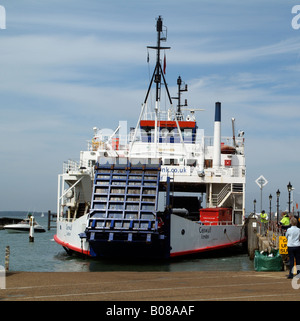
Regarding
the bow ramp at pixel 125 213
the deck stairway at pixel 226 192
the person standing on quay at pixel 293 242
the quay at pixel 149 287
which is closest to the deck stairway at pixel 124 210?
→ the bow ramp at pixel 125 213

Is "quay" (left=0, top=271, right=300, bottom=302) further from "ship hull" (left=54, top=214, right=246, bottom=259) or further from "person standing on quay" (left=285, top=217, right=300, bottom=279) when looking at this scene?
"ship hull" (left=54, top=214, right=246, bottom=259)

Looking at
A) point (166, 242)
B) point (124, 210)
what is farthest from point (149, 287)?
point (166, 242)

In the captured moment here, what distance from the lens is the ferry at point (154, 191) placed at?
23.0m

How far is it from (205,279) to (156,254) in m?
10.4


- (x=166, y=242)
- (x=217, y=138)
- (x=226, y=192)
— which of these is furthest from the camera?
(x=217, y=138)

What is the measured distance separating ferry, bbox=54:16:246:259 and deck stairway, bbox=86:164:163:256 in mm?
41

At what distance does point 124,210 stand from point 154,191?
1.66 m

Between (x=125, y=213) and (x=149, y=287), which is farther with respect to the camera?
(x=125, y=213)

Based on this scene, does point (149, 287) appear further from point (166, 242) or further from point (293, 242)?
point (166, 242)

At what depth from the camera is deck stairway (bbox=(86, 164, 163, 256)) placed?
73.3 ft

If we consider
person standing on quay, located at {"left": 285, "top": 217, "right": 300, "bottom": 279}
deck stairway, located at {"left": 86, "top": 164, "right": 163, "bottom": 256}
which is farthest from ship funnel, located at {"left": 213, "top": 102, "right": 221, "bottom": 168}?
person standing on quay, located at {"left": 285, "top": 217, "right": 300, "bottom": 279}

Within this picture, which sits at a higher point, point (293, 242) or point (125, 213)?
point (293, 242)

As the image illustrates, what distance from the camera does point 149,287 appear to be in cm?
1157
